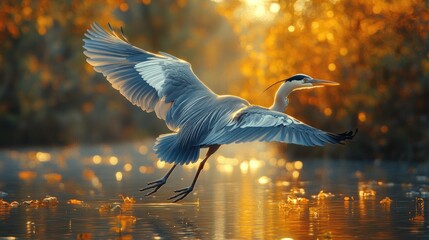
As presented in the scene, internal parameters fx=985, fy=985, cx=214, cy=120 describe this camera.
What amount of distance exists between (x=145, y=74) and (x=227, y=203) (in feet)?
6.91

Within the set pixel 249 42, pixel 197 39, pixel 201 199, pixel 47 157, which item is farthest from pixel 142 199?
pixel 197 39

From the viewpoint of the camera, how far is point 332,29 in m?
25.4

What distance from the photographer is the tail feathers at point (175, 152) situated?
38.6 ft

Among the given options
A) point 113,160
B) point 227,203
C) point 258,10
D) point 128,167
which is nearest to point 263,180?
point 227,203

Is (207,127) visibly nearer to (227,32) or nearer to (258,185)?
(258,185)

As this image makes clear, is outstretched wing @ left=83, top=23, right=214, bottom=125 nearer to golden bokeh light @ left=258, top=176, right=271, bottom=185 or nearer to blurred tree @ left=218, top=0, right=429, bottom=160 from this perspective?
golden bokeh light @ left=258, top=176, right=271, bottom=185

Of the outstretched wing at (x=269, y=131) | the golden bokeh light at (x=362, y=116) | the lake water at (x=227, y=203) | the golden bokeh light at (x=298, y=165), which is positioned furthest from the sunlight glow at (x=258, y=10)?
the outstretched wing at (x=269, y=131)

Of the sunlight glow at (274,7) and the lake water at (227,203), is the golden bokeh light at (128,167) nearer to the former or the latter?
the lake water at (227,203)

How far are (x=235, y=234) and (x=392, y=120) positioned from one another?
15.8 m

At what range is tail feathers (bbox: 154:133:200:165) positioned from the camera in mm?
11766

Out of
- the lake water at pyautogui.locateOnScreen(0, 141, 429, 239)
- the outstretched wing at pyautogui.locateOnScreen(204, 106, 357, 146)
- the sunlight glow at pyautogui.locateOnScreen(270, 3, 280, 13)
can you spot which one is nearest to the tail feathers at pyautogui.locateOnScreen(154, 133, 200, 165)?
the outstretched wing at pyautogui.locateOnScreen(204, 106, 357, 146)

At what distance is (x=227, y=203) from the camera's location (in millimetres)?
13555

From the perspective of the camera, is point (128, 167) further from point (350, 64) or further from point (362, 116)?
point (350, 64)

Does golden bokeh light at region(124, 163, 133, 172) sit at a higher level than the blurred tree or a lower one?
lower
